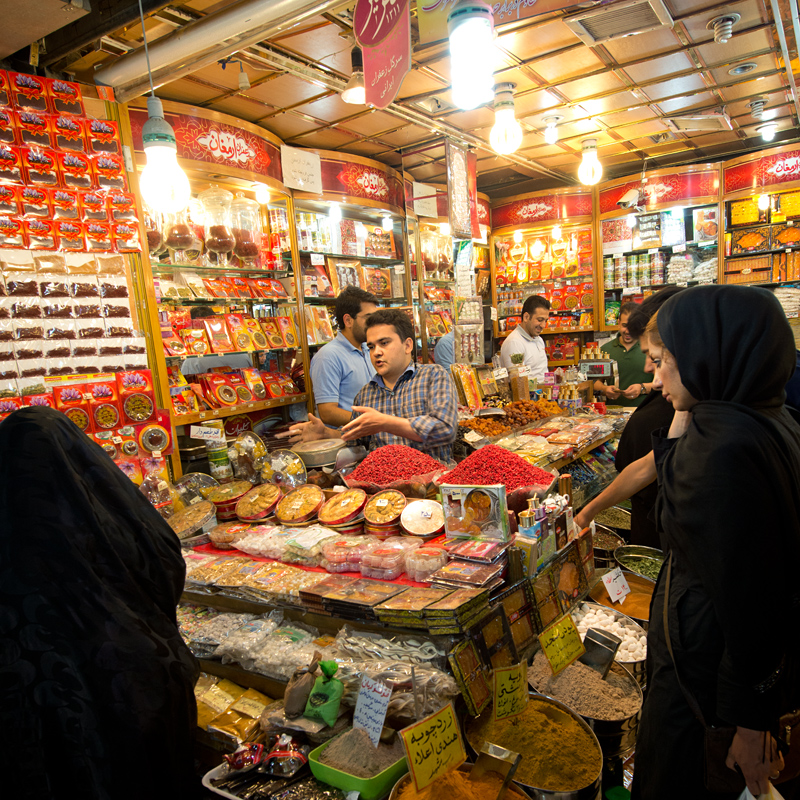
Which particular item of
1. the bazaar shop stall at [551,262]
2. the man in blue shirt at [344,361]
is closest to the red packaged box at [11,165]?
the man in blue shirt at [344,361]

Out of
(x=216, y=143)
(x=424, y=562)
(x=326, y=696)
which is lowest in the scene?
(x=326, y=696)

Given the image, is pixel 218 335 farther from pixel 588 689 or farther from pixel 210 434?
pixel 588 689

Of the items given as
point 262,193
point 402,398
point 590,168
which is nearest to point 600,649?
point 402,398

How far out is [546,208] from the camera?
7.94m

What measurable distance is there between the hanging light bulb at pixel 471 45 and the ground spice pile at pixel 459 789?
2.48 meters

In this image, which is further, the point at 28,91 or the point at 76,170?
the point at 76,170

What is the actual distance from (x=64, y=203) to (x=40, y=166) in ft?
0.65

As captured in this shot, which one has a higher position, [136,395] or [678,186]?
[678,186]

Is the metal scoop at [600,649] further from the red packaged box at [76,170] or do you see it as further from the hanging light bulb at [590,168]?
the hanging light bulb at [590,168]

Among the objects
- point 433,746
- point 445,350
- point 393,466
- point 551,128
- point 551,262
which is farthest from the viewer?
point 551,262

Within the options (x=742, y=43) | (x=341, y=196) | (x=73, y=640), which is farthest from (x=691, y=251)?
(x=73, y=640)

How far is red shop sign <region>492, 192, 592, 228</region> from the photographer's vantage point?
7.86 metres

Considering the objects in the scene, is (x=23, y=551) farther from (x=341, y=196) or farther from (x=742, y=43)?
(x=742, y=43)

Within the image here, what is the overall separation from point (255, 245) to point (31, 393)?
2131mm
